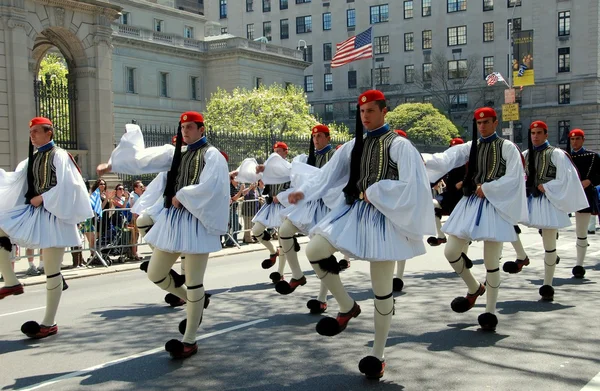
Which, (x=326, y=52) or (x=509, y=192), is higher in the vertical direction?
(x=326, y=52)

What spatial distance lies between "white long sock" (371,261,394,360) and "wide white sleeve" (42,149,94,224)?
3.62 meters

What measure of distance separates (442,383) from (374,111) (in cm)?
239

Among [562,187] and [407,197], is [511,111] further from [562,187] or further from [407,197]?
[407,197]

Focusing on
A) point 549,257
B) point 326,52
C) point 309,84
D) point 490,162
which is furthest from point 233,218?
point 309,84

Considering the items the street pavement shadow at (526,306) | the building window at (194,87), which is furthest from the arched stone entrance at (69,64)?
the building window at (194,87)

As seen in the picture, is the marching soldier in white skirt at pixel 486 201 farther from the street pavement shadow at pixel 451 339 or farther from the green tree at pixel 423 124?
the green tree at pixel 423 124

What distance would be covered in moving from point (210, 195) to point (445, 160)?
2.89m

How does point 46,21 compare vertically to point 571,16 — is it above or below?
below

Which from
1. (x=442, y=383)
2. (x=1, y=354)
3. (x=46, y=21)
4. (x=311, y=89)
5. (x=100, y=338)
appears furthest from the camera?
(x=311, y=89)

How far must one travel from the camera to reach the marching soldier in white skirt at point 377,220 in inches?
234

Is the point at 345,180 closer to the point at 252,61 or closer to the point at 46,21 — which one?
the point at 46,21

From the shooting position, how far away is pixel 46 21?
72.5 ft

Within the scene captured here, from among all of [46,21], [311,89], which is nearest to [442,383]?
[46,21]

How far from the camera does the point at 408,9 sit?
7812 cm
